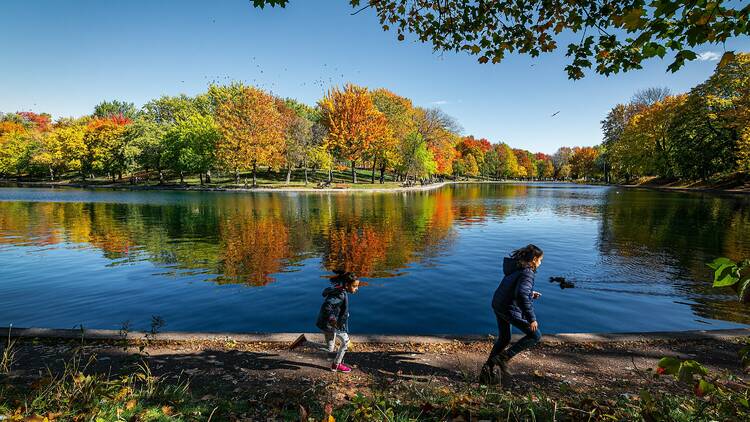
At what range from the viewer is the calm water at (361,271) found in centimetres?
1057

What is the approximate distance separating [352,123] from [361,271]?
62732 mm

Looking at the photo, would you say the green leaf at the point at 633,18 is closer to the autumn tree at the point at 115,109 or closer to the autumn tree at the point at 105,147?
the autumn tree at the point at 105,147

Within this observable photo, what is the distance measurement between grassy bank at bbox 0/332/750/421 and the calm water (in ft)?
8.70

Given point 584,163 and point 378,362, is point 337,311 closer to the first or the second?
point 378,362

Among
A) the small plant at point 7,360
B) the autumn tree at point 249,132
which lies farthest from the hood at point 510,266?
the autumn tree at point 249,132

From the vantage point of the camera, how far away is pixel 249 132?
2736 inches

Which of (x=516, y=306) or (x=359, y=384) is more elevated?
(x=516, y=306)

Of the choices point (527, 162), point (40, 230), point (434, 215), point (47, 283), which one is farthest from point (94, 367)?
point (527, 162)

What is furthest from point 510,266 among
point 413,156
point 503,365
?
point 413,156

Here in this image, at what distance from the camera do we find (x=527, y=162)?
611ft

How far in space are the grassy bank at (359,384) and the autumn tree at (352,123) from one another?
2698 inches

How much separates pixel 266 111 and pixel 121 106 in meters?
150

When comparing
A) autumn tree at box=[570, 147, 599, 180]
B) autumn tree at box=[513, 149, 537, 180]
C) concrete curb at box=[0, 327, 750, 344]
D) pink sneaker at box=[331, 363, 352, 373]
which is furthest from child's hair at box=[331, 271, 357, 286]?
autumn tree at box=[513, 149, 537, 180]

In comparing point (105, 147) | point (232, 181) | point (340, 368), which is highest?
point (105, 147)
